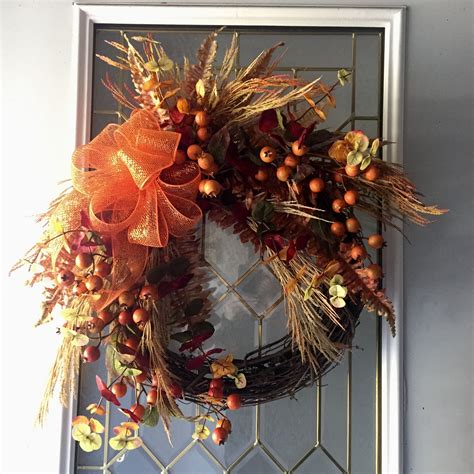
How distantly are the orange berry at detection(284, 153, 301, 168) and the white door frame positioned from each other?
311 mm

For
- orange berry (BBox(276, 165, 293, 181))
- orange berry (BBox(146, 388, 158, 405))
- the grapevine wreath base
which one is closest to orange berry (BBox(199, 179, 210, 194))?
the grapevine wreath base

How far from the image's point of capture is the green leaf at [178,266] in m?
0.88

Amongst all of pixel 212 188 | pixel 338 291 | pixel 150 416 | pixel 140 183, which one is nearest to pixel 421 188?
pixel 338 291

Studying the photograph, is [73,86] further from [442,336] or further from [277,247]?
[442,336]

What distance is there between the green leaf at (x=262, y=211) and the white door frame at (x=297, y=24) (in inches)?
13.7

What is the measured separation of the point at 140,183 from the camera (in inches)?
32.1

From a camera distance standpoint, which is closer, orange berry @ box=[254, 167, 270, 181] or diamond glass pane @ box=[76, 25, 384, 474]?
orange berry @ box=[254, 167, 270, 181]

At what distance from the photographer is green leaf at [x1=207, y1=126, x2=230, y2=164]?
0.85 m

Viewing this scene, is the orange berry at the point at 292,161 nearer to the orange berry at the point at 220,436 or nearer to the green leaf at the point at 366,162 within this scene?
the green leaf at the point at 366,162

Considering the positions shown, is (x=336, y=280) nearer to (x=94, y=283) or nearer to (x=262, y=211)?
(x=262, y=211)

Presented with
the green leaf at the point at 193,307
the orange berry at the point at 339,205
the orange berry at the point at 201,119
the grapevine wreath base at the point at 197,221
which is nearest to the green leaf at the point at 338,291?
the grapevine wreath base at the point at 197,221

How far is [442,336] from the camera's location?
108 centimetres

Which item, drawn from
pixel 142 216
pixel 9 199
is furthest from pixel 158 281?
pixel 9 199

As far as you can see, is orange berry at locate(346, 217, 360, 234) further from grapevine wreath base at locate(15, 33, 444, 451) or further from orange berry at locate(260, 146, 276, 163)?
orange berry at locate(260, 146, 276, 163)
